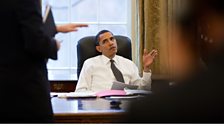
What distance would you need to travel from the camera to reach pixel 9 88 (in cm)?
167

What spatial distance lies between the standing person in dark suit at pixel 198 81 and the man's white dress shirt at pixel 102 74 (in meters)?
2.74

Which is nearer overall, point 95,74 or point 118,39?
point 95,74

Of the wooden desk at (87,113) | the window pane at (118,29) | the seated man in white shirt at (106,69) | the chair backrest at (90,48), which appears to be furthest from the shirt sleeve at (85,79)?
the wooden desk at (87,113)

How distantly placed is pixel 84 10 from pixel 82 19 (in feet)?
0.35

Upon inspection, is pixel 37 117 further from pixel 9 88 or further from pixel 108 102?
pixel 108 102

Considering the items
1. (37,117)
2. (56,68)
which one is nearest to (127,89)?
(37,117)

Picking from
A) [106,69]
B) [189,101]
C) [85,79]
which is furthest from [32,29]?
[106,69]

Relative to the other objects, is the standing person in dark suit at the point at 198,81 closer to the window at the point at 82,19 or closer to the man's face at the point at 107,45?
the man's face at the point at 107,45

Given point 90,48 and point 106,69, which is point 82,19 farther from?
point 106,69

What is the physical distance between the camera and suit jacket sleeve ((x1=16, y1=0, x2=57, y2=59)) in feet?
5.34

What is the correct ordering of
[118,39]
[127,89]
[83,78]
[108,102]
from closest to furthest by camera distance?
[108,102] → [127,89] → [83,78] → [118,39]

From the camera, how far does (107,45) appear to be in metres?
3.73

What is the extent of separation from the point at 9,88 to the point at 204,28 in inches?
44.4

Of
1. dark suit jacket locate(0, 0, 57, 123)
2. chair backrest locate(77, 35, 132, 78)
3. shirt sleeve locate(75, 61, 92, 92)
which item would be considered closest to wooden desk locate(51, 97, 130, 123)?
dark suit jacket locate(0, 0, 57, 123)
